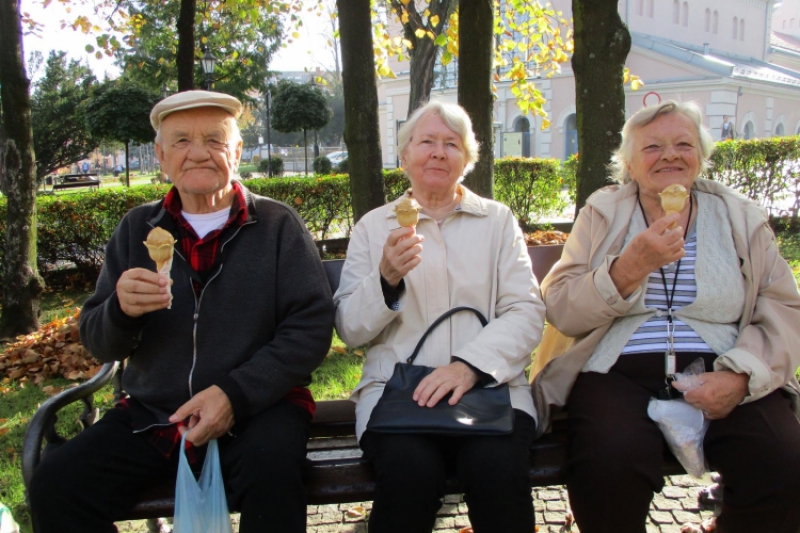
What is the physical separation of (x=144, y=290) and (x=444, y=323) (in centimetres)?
106

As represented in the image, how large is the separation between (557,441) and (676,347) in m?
0.56

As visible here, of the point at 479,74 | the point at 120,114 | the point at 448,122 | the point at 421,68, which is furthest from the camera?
the point at 120,114

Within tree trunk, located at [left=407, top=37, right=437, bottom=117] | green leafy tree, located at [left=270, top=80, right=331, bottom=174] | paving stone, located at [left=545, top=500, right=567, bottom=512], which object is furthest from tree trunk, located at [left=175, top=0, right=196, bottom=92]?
green leafy tree, located at [left=270, top=80, right=331, bottom=174]

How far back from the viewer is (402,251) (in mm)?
2188

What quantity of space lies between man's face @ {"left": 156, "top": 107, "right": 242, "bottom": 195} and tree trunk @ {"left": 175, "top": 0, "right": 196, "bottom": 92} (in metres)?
3.94

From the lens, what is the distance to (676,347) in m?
2.38

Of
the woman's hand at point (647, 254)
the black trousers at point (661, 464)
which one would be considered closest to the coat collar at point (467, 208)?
the woman's hand at point (647, 254)

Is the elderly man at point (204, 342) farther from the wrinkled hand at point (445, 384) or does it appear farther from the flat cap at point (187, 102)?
the wrinkled hand at point (445, 384)

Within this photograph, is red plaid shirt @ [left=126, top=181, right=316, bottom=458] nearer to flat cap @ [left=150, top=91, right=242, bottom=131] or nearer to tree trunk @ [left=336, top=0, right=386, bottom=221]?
flat cap @ [left=150, top=91, right=242, bottom=131]

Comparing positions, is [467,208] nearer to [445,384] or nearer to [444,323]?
[444,323]

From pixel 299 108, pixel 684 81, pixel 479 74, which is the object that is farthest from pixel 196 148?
pixel 684 81

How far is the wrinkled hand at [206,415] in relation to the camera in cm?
210

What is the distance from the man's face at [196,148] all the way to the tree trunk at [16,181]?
11.4 feet

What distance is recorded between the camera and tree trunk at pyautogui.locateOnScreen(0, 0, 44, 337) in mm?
5082
